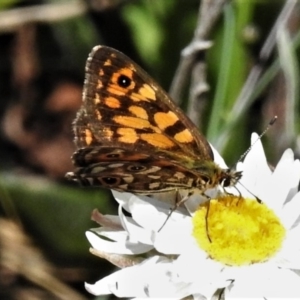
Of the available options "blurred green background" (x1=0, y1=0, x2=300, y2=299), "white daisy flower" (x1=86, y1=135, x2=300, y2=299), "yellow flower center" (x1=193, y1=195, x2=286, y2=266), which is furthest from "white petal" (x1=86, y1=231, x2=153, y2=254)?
"blurred green background" (x1=0, y1=0, x2=300, y2=299)

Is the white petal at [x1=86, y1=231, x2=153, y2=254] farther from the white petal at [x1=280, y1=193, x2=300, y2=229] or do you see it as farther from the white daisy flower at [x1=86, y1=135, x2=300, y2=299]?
the white petal at [x1=280, y1=193, x2=300, y2=229]

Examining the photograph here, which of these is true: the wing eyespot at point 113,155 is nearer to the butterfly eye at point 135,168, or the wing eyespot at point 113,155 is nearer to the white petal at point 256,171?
the butterfly eye at point 135,168

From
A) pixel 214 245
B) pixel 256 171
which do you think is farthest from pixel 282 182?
pixel 214 245

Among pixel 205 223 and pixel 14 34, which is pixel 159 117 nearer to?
pixel 205 223

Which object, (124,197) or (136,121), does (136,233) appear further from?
(136,121)

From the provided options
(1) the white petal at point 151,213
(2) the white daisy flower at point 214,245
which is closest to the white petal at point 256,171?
(2) the white daisy flower at point 214,245

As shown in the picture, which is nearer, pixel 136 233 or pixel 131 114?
pixel 136 233

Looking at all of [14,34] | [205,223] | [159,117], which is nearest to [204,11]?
[159,117]
